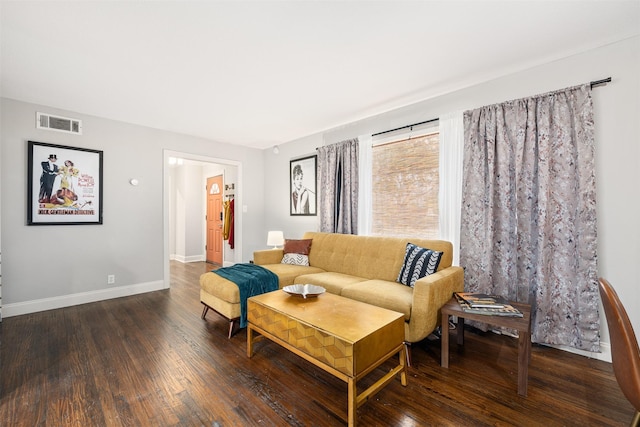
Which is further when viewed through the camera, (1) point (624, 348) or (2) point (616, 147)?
(2) point (616, 147)

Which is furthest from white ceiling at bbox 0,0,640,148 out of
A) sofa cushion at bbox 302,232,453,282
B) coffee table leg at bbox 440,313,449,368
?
coffee table leg at bbox 440,313,449,368

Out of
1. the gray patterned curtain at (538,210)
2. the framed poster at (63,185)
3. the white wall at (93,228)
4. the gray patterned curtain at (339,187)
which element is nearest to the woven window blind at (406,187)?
the gray patterned curtain at (339,187)

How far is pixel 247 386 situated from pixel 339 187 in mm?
2845

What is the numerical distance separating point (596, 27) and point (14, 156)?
18.7 feet

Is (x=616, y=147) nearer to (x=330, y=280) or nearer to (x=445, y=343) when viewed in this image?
(x=445, y=343)

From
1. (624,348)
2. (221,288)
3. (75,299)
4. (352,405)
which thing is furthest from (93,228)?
(624,348)

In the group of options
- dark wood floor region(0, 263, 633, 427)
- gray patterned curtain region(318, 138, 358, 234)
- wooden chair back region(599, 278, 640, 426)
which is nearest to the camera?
wooden chair back region(599, 278, 640, 426)

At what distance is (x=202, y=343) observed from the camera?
2504 mm

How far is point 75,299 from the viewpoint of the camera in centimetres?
355

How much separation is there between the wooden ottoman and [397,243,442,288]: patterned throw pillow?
166 centimetres

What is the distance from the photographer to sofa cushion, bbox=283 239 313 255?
383 centimetres

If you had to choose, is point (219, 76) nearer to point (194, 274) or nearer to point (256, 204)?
point (256, 204)

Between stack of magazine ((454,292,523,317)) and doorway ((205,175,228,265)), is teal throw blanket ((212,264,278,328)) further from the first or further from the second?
doorway ((205,175,228,265))

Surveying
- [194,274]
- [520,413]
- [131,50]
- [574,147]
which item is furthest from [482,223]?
[194,274]
